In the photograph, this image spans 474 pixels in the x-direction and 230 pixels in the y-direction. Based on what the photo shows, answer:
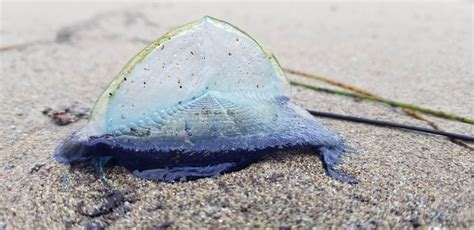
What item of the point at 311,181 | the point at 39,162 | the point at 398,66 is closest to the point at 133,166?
the point at 39,162

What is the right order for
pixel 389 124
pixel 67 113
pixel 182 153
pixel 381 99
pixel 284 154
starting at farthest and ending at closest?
pixel 381 99, pixel 67 113, pixel 389 124, pixel 284 154, pixel 182 153

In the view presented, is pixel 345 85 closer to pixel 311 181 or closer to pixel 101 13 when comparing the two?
pixel 311 181

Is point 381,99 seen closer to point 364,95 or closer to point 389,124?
point 364,95

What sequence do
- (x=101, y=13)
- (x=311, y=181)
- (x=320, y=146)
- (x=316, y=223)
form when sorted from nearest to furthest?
(x=316, y=223) < (x=311, y=181) < (x=320, y=146) < (x=101, y=13)

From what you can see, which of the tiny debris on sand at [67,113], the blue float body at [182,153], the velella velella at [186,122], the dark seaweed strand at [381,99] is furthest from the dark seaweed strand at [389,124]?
the tiny debris on sand at [67,113]

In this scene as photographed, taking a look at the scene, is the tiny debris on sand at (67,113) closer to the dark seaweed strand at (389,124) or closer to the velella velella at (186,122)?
the velella velella at (186,122)

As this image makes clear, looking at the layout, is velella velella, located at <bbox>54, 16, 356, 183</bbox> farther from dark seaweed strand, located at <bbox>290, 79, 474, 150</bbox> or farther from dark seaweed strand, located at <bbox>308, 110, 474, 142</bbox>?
dark seaweed strand, located at <bbox>290, 79, 474, 150</bbox>

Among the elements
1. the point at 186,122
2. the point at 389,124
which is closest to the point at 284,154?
the point at 186,122
